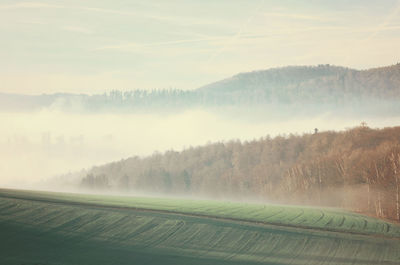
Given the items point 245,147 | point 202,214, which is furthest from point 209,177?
point 202,214

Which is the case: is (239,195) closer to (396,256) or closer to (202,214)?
(202,214)

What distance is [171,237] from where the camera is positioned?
54375mm

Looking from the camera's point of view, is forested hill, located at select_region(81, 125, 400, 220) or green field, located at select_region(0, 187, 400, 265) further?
forested hill, located at select_region(81, 125, 400, 220)

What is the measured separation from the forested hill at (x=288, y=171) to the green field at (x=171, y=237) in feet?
52.6

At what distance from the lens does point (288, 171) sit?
4604 inches

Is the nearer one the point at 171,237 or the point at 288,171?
the point at 171,237

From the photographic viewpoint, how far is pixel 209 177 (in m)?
150

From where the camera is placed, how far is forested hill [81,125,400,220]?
266 ft

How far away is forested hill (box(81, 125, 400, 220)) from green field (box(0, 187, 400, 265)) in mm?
16020

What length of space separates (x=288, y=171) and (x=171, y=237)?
216 feet

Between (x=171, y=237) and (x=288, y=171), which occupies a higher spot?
(x=288, y=171)

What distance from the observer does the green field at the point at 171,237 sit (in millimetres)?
47500

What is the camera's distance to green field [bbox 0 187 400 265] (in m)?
47.5

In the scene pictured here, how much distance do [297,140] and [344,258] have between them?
9320 cm
